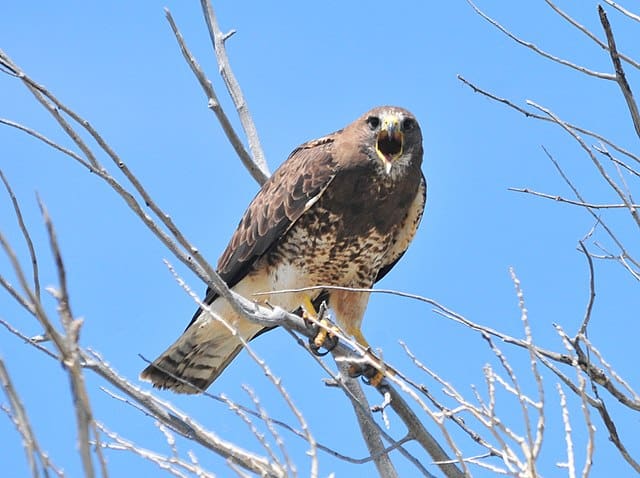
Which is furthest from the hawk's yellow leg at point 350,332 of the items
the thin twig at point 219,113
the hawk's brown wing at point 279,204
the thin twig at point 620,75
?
the thin twig at point 620,75

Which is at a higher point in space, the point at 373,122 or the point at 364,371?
the point at 373,122

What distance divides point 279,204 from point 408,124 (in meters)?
0.83

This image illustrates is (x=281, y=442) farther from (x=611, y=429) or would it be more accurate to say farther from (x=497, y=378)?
(x=611, y=429)

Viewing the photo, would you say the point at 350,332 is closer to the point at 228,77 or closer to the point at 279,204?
the point at 279,204

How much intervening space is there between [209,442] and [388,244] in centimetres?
257

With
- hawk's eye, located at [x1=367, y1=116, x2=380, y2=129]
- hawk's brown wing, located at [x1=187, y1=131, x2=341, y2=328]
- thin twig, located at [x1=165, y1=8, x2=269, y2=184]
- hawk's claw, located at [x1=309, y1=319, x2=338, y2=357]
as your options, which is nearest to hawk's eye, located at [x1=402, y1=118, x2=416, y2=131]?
hawk's eye, located at [x1=367, y1=116, x2=380, y2=129]

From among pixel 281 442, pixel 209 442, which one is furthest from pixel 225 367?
pixel 281 442

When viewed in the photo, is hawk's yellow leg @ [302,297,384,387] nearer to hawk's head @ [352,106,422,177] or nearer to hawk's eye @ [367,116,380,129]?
hawk's head @ [352,106,422,177]

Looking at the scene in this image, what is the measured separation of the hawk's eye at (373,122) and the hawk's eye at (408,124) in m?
0.14

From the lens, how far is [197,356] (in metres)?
5.80

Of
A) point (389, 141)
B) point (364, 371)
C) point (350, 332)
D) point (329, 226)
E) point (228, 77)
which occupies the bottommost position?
point (364, 371)

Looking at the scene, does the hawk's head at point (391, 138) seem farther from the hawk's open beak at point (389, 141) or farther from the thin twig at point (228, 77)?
the thin twig at point (228, 77)

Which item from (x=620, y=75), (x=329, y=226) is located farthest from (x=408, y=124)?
(x=620, y=75)

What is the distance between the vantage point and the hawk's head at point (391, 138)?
5.40 metres
